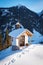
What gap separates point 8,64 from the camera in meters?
14.3

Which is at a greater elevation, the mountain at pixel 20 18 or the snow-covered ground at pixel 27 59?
the mountain at pixel 20 18

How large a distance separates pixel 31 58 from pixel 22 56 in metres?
1.08

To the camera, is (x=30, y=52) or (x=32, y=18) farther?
(x=32, y=18)

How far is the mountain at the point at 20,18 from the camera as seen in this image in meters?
74.4

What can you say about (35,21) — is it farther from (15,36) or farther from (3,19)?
(15,36)

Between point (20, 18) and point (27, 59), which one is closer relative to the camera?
point (27, 59)

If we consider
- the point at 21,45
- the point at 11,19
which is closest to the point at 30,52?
the point at 21,45

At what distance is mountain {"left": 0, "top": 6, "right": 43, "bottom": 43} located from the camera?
7438 centimetres

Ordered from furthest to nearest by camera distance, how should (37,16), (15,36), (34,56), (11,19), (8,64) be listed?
1. (37,16)
2. (11,19)
3. (15,36)
4. (34,56)
5. (8,64)

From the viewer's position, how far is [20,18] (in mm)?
79000

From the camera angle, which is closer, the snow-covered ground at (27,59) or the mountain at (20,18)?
the snow-covered ground at (27,59)

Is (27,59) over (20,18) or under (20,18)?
under

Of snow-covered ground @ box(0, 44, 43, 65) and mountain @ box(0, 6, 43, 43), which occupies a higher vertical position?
mountain @ box(0, 6, 43, 43)

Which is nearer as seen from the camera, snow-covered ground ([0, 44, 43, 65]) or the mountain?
snow-covered ground ([0, 44, 43, 65])
